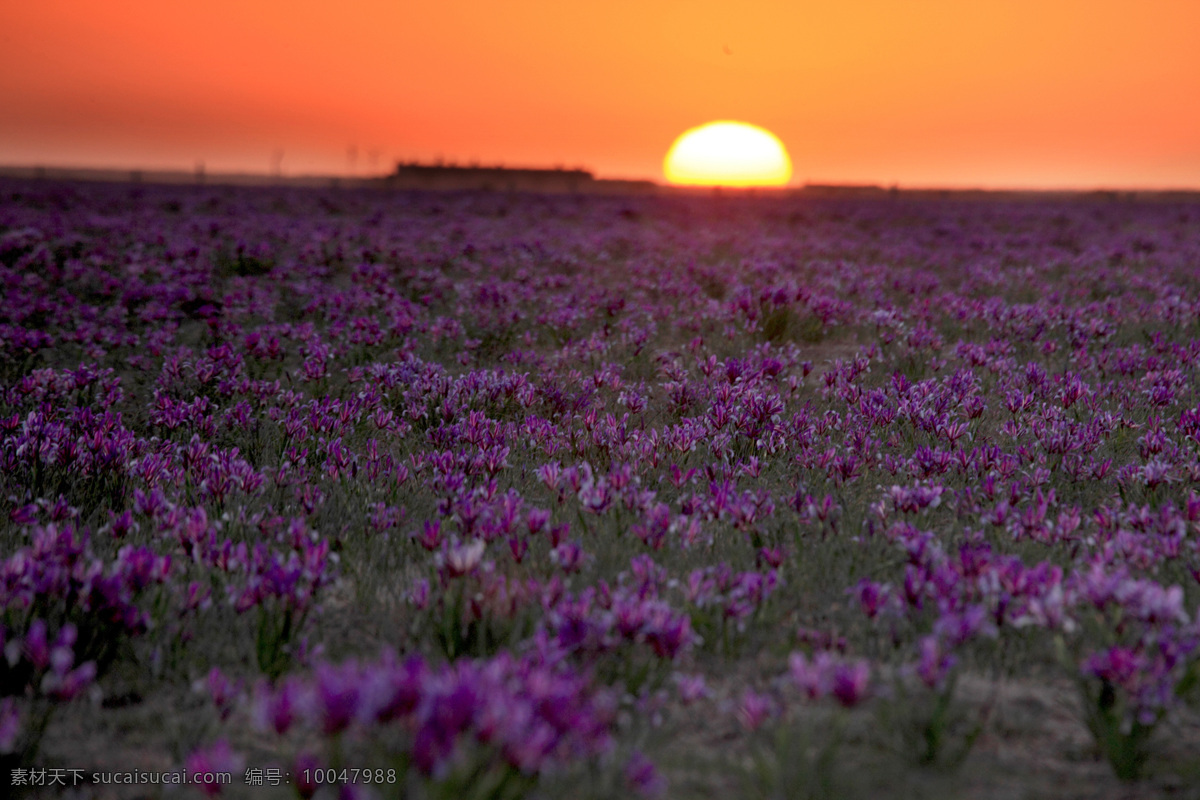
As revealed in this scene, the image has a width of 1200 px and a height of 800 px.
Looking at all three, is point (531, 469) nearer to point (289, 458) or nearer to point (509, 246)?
point (289, 458)

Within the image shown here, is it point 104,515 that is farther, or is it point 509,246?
point 509,246

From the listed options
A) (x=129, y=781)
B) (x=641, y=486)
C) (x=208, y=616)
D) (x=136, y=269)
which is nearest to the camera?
(x=129, y=781)

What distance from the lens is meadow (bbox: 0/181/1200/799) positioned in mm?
2408

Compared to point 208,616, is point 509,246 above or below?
above

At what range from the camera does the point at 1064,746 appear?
2598mm

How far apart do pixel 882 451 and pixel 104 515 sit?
15.8 feet

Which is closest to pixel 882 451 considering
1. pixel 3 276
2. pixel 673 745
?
pixel 673 745

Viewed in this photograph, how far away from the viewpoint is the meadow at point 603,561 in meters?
2.41

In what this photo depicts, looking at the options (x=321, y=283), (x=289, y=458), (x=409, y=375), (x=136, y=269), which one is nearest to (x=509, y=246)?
(x=321, y=283)

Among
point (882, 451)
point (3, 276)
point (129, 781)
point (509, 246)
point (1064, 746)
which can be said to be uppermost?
point (509, 246)

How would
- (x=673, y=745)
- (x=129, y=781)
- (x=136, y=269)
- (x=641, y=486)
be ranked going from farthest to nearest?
(x=136, y=269) → (x=641, y=486) → (x=673, y=745) → (x=129, y=781)

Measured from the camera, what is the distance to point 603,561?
3.63 meters

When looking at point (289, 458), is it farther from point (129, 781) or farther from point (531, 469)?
point (129, 781)

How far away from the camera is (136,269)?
11609 mm
